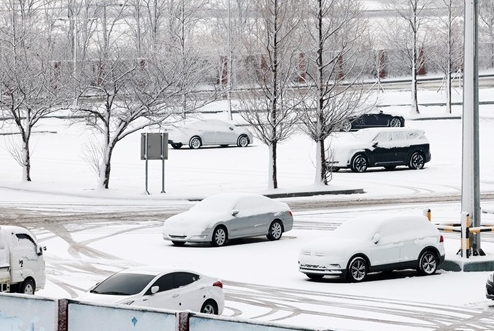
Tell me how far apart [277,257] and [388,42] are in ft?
247

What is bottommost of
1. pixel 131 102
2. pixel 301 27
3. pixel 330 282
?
pixel 330 282

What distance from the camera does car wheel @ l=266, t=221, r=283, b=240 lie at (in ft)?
101

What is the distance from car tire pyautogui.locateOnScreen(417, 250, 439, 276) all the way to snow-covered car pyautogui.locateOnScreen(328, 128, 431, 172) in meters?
23.5

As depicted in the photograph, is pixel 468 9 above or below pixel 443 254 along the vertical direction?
above

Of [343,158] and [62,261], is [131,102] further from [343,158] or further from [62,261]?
[62,261]

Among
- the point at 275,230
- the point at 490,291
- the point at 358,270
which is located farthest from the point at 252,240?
the point at 490,291

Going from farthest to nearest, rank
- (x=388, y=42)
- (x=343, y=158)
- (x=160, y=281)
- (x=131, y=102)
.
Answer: (x=388, y=42)
(x=343, y=158)
(x=131, y=102)
(x=160, y=281)

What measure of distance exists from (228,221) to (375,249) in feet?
19.9

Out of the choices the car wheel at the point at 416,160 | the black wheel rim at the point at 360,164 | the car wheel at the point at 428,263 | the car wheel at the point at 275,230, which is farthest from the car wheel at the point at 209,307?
the car wheel at the point at 416,160

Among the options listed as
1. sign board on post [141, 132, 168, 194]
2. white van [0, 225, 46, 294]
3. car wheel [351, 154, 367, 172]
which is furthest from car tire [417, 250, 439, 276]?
car wheel [351, 154, 367, 172]

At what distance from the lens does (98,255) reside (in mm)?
27672

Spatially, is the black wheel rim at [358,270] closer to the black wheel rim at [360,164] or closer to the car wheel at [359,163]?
the car wheel at [359,163]

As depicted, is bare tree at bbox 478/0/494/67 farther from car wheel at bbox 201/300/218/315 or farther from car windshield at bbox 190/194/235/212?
car wheel at bbox 201/300/218/315

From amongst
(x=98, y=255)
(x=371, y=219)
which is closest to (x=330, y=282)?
(x=371, y=219)
